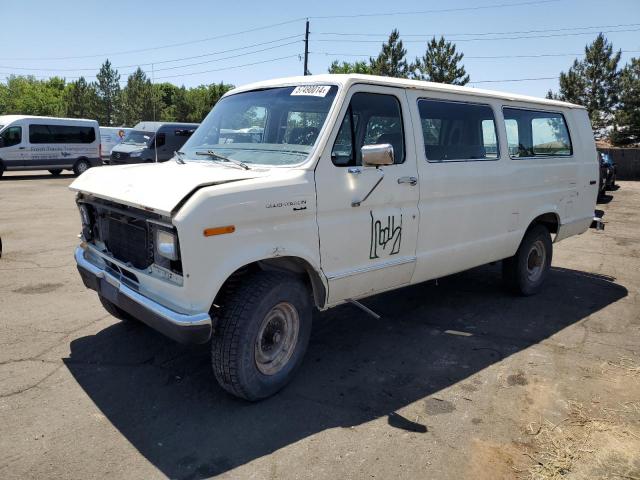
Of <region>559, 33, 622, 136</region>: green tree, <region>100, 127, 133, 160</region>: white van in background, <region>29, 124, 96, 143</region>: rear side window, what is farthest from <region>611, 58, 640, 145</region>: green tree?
<region>29, 124, 96, 143</region>: rear side window

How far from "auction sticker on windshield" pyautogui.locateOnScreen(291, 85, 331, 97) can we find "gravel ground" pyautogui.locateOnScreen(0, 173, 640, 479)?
86.0 inches

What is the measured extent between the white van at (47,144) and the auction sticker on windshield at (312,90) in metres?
19.9

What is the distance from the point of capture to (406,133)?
14.0 ft

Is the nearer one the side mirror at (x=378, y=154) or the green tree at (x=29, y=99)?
the side mirror at (x=378, y=154)

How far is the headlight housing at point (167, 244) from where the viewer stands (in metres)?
3.09

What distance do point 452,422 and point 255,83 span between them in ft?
10.8

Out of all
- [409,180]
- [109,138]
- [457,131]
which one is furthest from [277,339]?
[109,138]

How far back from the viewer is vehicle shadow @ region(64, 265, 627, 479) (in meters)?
3.18

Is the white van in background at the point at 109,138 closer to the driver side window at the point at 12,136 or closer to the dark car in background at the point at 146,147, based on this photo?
the dark car in background at the point at 146,147

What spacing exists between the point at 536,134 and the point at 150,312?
15.5 feet

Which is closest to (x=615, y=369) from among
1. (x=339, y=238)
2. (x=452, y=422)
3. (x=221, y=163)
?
(x=452, y=422)

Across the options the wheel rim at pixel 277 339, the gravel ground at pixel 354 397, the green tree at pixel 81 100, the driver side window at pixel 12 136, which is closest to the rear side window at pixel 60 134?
the driver side window at pixel 12 136

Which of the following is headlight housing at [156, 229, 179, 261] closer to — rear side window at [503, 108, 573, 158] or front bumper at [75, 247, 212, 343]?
front bumper at [75, 247, 212, 343]

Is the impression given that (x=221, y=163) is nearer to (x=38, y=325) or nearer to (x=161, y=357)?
(x=161, y=357)
